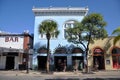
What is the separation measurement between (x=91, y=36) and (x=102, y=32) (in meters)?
1.95

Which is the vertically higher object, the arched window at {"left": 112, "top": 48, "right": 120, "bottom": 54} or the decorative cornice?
the decorative cornice

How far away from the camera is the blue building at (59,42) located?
103 feet

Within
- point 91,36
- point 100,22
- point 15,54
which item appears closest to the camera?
point 100,22

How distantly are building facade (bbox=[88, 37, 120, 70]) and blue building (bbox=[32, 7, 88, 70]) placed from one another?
5.62ft

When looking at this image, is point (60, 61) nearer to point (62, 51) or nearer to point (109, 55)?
point (62, 51)

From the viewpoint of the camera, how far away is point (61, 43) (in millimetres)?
31641

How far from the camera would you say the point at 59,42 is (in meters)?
31.6

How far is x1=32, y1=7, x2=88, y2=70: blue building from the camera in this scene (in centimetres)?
3127

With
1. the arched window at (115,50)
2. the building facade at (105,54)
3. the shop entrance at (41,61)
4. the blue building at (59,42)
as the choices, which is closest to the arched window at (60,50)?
the blue building at (59,42)

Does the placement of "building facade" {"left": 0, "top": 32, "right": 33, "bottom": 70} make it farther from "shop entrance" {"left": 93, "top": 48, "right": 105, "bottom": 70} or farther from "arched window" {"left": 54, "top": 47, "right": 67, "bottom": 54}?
"shop entrance" {"left": 93, "top": 48, "right": 105, "bottom": 70}

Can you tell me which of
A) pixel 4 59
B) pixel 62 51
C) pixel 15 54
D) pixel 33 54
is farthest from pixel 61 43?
pixel 4 59

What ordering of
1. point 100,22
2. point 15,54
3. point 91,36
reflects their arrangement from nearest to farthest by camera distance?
point 100,22 → point 91,36 → point 15,54

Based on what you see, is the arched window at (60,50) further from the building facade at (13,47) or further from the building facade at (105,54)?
the building facade at (13,47)

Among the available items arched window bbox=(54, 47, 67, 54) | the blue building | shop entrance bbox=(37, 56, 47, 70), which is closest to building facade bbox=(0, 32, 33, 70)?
the blue building
